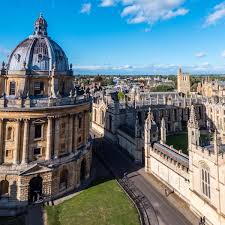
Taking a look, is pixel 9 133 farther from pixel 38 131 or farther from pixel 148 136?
pixel 148 136

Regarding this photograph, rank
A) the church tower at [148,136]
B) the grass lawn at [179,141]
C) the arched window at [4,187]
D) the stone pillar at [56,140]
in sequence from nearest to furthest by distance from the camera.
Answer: the arched window at [4,187]
the stone pillar at [56,140]
the church tower at [148,136]
the grass lawn at [179,141]

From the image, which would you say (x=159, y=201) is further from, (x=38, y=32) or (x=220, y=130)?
(x=220, y=130)

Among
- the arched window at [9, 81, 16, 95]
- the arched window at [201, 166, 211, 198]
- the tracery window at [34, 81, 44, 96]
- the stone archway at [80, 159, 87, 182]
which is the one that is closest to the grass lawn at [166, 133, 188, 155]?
the stone archway at [80, 159, 87, 182]

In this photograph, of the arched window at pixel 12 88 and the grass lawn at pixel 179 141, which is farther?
the grass lawn at pixel 179 141

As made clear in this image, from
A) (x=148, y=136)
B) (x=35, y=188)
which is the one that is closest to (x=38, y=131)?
(x=35, y=188)

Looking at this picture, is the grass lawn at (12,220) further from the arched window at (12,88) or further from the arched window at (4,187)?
the arched window at (12,88)

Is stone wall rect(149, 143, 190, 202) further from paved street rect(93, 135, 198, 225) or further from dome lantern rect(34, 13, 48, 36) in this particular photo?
dome lantern rect(34, 13, 48, 36)

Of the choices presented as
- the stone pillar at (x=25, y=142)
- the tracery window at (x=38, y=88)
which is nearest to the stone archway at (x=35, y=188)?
the stone pillar at (x=25, y=142)

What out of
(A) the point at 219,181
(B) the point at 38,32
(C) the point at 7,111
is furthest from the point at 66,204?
(B) the point at 38,32
